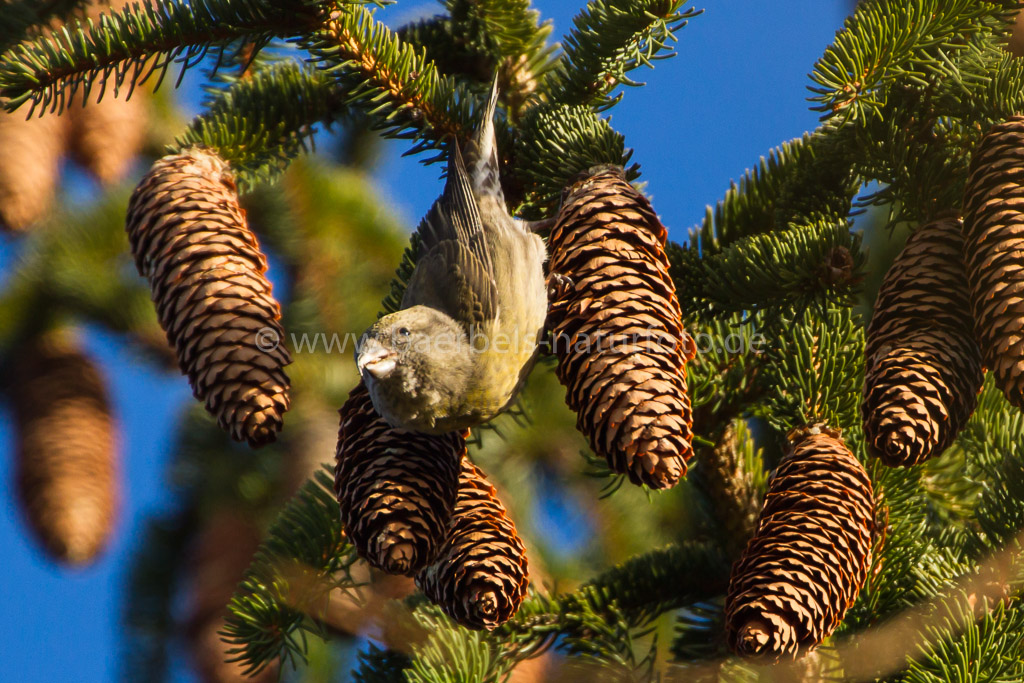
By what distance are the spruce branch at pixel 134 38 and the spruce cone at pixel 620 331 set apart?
0.78 m

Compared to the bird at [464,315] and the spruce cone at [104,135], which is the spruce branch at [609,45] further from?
the spruce cone at [104,135]

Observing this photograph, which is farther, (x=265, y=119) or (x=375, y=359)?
(x=265, y=119)

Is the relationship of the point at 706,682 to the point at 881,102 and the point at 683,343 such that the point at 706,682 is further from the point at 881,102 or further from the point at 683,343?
the point at 881,102

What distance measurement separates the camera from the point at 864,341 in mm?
2023

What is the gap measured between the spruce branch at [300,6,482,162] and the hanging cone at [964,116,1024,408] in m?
1.16

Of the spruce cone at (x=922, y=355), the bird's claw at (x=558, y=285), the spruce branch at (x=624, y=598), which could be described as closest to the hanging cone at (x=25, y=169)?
the bird's claw at (x=558, y=285)

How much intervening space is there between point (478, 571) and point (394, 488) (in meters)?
0.23

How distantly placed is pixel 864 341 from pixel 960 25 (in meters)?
0.70

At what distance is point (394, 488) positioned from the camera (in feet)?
5.55

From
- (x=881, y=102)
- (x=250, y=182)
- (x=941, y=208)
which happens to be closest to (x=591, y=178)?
(x=881, y=102)

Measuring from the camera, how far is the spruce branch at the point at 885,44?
1.80m

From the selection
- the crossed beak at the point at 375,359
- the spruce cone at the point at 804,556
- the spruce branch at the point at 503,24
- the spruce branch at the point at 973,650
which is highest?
the spruce branch at the point at 503,24

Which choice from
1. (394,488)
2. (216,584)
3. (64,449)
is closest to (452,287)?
(394,488)

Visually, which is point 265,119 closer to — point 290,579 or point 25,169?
point 25,169
